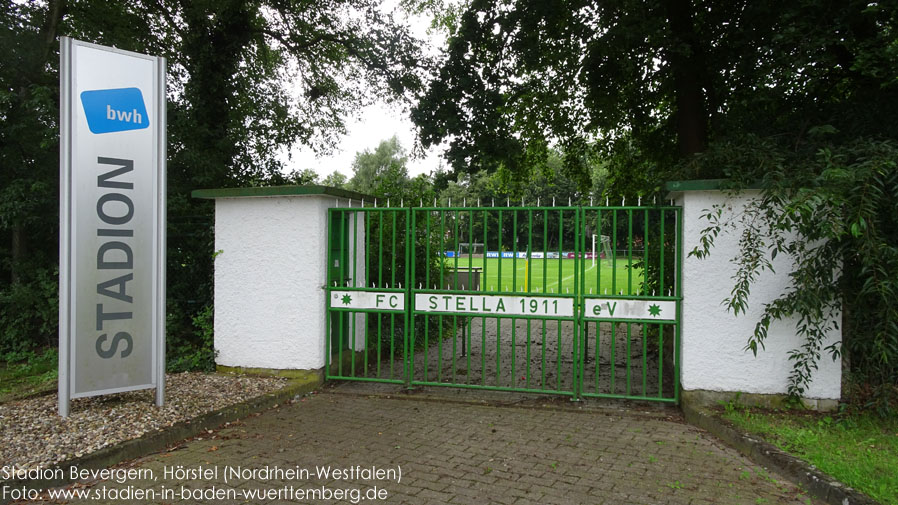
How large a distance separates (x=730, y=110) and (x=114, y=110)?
7490mm

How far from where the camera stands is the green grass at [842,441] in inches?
153

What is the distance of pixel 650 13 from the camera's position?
805cm

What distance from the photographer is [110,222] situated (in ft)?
16.8

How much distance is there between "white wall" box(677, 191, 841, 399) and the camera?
5.45 meters

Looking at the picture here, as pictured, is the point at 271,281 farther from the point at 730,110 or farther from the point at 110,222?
the point at 730,110

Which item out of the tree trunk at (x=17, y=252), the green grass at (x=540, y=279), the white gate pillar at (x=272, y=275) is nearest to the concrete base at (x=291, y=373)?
the white gate pillar at (x=272, y=275)

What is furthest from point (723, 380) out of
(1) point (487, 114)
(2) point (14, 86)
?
(2) point (14, 86)

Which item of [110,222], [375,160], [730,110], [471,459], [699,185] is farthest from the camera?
[375,160]

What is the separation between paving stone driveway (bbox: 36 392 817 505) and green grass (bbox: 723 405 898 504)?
333mm

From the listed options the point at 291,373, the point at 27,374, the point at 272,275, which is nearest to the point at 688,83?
the point at 272,275

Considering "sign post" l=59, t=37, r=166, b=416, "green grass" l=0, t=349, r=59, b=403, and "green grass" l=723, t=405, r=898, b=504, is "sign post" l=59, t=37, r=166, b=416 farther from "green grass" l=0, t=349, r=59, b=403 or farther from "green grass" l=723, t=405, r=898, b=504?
"green grass" l=723, t=405, r=898, b=504

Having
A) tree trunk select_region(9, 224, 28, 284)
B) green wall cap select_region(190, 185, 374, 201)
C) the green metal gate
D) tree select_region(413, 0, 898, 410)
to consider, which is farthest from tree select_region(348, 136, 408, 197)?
green wall cap select_region(190, 185, 374, 201)

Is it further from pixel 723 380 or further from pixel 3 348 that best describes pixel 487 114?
pixel 3 348

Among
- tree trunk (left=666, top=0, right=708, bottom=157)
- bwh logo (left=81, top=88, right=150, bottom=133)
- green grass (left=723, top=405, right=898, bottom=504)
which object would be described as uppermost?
tree trunk (left=666, top=0, right=708, bottom=157)
